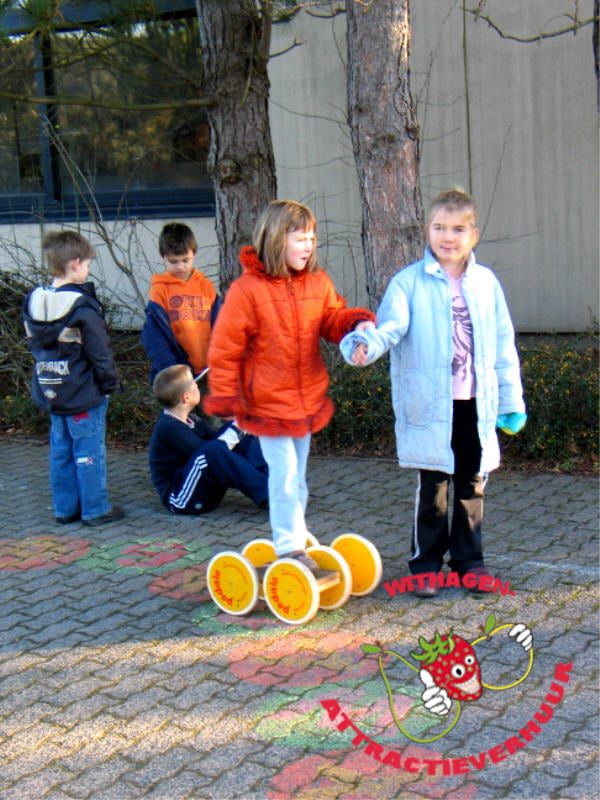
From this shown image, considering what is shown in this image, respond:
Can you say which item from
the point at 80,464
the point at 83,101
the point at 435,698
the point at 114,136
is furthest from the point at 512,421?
the point at 114,136

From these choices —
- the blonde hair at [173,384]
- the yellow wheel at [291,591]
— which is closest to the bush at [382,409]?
the blonde hair at [173,384]

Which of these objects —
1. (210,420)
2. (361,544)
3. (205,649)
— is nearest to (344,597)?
(361,544)

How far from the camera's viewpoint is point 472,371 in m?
4.39

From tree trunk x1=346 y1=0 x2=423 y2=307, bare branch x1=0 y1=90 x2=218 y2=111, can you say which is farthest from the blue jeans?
bare branch x1=0 y1=90 x2=218 y2=111

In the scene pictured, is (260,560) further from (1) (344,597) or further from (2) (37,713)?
(2) (37,713)

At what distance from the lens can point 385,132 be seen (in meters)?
7.07

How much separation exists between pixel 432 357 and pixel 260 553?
121 centimetres

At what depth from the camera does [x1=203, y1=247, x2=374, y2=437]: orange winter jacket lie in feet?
14.2

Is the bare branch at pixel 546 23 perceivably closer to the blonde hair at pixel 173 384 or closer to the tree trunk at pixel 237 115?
the tree trunk at pixel 237 115

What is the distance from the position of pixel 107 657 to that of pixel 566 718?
1.82 meters

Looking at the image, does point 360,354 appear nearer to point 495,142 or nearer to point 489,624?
point 489,624

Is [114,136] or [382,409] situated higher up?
[114,136]

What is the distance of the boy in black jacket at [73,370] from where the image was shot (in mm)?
5723

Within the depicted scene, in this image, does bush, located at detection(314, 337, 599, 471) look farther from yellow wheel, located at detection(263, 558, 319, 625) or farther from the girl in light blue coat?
yellow wheel, located at detection(263, 558, 319, 625)
